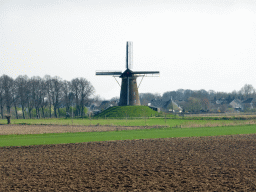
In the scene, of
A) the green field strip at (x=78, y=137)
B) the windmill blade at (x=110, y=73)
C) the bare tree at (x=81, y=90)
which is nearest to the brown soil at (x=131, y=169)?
the green field strip at (x=78, y=137)

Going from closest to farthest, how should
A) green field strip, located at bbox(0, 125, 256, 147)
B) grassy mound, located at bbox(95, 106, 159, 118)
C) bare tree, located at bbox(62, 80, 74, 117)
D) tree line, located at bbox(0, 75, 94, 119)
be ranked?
1. green field strip, located at bbox(0, 125, 256, 147)
2. grassy mound, located at bbox(95, 106, 159, 118)
3. tree line, located at bbox(0, 75, 94, 119)
4. bare tree, located at bbox(62, 80, 74, 117)

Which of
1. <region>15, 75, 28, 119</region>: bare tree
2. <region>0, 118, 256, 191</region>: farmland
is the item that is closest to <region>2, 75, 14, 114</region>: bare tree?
<region>15, 75, 28, 119</region>: bare tree

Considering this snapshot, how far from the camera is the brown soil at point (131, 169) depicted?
12.4 m

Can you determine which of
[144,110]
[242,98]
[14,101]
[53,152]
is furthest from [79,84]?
[242,98]

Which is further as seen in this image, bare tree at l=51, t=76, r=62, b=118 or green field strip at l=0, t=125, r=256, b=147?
bare tree at l=51, t=76, r=62, b=118

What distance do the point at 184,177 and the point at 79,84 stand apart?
84545mm

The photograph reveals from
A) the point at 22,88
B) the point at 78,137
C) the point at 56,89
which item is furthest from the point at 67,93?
the point at 78,137

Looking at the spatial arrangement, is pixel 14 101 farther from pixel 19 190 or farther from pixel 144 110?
pixel 19 190

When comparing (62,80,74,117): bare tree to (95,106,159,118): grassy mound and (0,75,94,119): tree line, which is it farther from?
(95,106,159,118): grassy mound

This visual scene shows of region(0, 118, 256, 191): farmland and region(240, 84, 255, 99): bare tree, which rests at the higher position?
region(240, 84, 255, 99): bare tree

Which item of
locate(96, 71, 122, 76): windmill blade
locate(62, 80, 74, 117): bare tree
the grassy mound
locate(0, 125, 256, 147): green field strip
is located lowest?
locate(0, 125, 256, 147): green field strip

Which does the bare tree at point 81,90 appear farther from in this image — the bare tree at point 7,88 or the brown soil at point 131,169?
the brown soil at point 131,169

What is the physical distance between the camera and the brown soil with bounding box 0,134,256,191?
12375 mm

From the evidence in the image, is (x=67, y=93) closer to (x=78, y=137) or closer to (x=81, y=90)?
(x=81, y=90)
